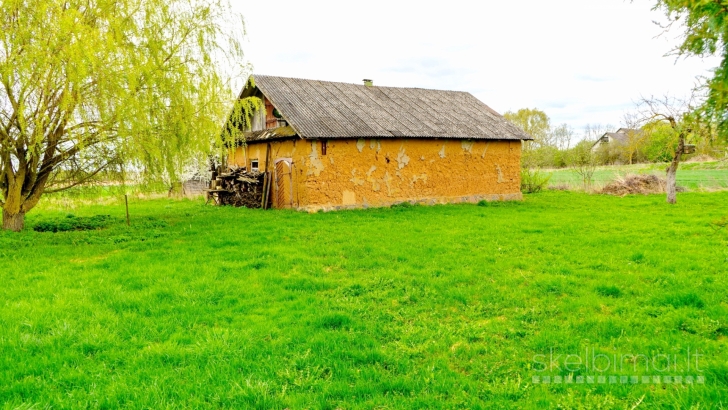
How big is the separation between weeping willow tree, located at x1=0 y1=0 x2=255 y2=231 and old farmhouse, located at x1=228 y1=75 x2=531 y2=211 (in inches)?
165

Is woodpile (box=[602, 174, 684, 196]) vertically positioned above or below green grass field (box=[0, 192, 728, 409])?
above

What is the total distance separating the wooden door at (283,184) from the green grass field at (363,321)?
5.76 m

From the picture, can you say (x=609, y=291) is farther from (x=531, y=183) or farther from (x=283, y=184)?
(x=531, y=183)

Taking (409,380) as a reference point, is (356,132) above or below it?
above

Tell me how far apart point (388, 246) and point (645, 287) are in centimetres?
439

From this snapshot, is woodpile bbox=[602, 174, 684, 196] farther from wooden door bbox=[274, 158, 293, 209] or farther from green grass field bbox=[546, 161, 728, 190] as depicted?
wooden door bbox=[274, 158, 293, 209]

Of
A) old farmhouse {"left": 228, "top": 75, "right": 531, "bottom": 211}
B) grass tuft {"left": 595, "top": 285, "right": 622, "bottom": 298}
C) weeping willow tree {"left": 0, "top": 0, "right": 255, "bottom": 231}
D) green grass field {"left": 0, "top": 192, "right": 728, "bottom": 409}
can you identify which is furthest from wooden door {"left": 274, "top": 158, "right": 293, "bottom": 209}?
grass tuft {"left": 595, "top": 285, "right": 622, "bottom": 298}

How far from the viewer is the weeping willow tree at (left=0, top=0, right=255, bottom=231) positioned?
8.25m

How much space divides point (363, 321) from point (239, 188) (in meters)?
13.1

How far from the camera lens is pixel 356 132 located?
48.6ft

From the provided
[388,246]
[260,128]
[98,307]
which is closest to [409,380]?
[98,307]

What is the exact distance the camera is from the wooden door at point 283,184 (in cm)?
1501

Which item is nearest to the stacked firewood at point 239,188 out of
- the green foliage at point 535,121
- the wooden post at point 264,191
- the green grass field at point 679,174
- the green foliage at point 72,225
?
the wooden post at point 264,191

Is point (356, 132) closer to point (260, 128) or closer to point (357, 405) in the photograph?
point (260, 128)
